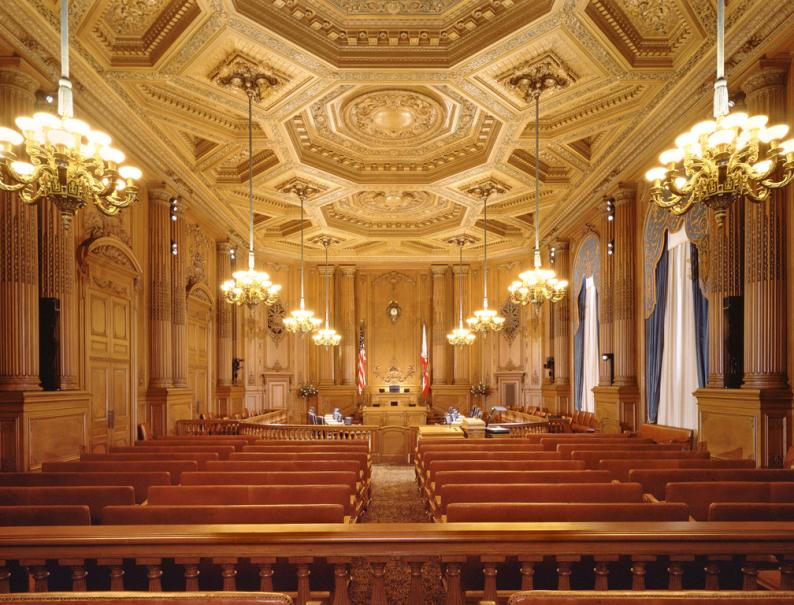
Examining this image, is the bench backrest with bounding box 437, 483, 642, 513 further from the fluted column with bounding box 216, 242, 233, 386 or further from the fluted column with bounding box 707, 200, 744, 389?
the fluted column with bounding box 216, 242, 233, 386

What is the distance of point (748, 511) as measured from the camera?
3.23 metres

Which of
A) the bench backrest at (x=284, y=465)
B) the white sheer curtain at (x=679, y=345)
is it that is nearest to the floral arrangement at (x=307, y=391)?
the white sheer curtain at (x=679, y=345)

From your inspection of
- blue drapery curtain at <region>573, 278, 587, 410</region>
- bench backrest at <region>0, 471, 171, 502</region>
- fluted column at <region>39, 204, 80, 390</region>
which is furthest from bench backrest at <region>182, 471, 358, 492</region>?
blue drapery curtain at <region>573, 278, 587, 410</region>

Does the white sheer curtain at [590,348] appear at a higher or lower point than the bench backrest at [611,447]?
higher

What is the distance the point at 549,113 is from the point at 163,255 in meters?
8.43

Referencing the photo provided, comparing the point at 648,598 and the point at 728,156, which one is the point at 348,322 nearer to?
the point at 728,156

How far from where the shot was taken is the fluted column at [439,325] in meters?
20.0

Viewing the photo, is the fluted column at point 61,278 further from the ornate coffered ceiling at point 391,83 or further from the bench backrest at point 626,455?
the bench backrest at point 626,455

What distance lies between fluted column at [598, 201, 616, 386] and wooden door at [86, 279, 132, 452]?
32.9 feet

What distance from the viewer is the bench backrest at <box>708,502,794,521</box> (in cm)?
320

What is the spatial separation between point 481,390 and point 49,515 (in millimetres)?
16688

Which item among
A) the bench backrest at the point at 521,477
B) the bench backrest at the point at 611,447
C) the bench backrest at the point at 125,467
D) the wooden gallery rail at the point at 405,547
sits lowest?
the bench backrest at the point at 611,447

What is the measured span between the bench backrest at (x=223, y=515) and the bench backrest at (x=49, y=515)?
172 mm

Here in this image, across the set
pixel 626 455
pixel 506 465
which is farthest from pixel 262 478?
pixel 626 455
